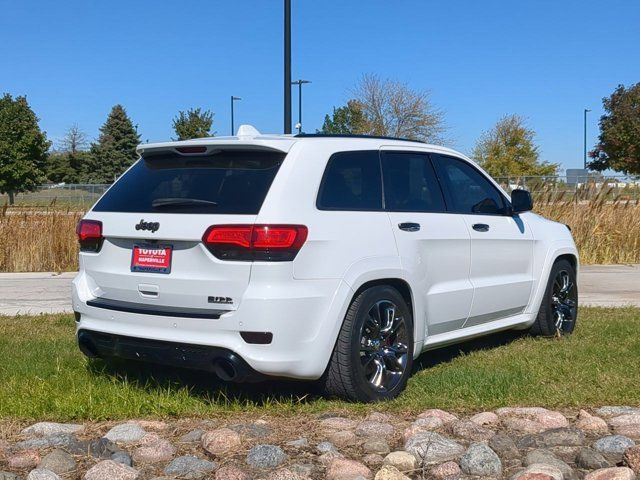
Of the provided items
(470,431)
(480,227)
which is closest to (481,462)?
(470,431)

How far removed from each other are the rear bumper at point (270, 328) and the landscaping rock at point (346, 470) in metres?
0.88

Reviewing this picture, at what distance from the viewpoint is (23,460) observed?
4.01 meters

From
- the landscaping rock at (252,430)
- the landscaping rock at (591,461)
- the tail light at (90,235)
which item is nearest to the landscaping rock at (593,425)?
the landscaping rock at (591,461)

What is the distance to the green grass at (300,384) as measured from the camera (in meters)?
4.94

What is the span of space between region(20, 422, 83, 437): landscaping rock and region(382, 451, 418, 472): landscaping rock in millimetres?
1754

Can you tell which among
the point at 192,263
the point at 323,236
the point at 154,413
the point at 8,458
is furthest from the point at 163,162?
the point at 8,458

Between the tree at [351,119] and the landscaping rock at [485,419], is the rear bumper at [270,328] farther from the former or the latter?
the tree at [351,119]

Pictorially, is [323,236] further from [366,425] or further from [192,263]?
[366,425]

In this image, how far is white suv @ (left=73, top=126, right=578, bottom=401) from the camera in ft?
15.1

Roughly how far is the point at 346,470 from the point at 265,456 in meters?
0.42

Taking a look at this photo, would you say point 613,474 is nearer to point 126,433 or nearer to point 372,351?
point 372,351

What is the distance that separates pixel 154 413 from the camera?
4.85m

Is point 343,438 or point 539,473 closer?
point 539,473

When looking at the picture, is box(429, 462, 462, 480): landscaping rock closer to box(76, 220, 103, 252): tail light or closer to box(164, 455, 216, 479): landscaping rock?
box(164, 455, 216, 479): landscaping rock
